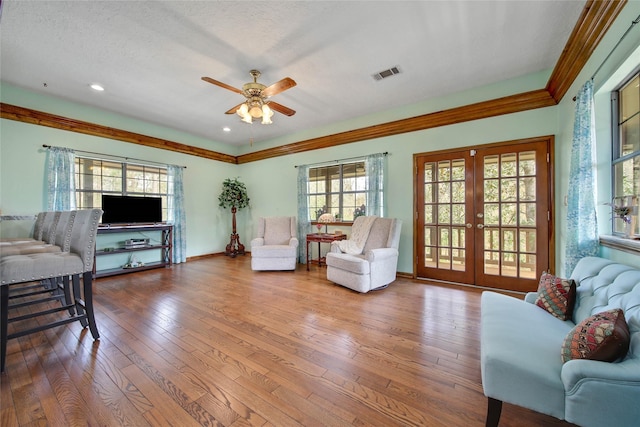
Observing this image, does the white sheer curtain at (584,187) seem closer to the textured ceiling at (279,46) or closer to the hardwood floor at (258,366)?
the textured ceiling at (279,46)

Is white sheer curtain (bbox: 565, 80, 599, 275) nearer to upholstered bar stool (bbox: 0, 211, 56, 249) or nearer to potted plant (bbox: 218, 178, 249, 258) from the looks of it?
upholstered bar stool (bbox: 0, 211, 56, 249)

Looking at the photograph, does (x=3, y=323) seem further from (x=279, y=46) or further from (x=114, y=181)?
(x=114, y=181)

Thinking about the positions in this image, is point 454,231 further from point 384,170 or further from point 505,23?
point 505,23

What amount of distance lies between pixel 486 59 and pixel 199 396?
4.27m

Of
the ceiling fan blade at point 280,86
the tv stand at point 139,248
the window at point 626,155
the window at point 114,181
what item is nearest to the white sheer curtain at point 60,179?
the window at point 114,181

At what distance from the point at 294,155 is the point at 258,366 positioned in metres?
4.69

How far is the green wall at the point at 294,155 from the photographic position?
7.48ft

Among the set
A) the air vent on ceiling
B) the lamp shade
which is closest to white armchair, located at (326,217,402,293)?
the lamp shade

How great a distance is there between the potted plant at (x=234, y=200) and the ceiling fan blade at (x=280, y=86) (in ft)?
12.2

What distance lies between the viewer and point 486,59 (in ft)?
9.80

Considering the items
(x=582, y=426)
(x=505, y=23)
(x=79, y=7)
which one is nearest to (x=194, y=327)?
(x=582, y=426)

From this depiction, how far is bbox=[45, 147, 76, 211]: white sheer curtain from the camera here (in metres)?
3.97

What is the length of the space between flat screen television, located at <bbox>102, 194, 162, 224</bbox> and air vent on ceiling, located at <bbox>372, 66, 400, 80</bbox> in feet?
15.5

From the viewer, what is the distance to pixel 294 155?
582 centimetres
